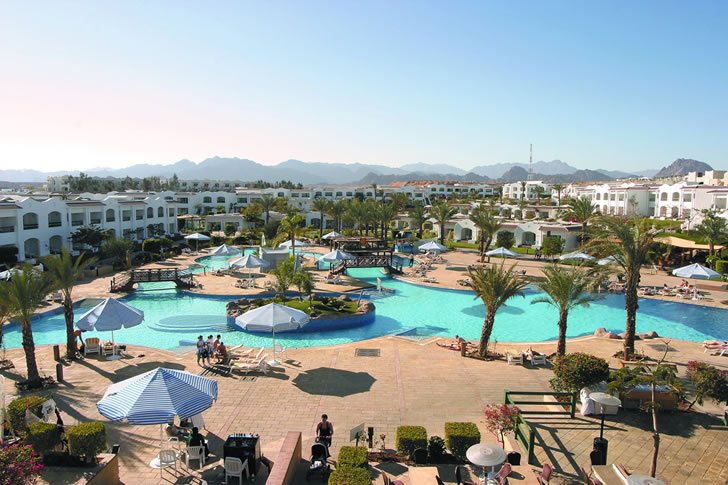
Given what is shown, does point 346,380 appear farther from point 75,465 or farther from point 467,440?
point 75,465

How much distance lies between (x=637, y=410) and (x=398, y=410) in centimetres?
652

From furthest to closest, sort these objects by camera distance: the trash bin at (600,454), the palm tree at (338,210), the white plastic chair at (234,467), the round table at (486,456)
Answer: the palm tree at (338,210)
the trash bin at (600,454)
the white plastic chair at (234,467)
the round table at (486,456)

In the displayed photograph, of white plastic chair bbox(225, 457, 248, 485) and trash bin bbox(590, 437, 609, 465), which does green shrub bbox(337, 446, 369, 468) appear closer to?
white plastic chair bbox(225, 457, 248, 485)

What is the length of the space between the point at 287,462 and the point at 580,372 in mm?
7797

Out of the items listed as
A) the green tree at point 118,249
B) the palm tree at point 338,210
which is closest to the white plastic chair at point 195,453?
the green tree at point 118,249

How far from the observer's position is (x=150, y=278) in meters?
29.7

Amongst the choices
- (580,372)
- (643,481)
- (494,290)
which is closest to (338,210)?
(494,290)

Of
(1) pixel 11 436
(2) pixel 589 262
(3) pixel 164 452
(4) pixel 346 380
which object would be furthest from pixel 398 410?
(2) pixel 589 262

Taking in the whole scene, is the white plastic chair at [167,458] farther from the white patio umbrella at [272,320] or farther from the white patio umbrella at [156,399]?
the white patio umbrella at [272,320]

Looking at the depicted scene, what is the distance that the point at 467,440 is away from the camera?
9.76m

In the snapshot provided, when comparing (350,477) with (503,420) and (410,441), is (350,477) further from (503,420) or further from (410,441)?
(503,420)

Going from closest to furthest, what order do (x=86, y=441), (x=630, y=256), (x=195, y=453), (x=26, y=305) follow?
(x=86, y=441)
(x=195, y=453)
(x=26, y=305)
(x=630, y=256)

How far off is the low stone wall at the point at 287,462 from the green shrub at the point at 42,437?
4953 millimetres

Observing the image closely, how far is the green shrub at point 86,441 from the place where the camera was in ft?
29.8
